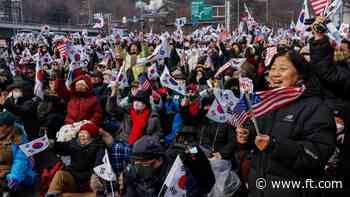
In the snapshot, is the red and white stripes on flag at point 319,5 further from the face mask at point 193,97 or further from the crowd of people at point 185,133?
the face mask at point 193,97

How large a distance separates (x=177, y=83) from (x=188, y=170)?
3.37 m

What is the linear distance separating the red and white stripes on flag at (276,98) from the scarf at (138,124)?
11.3 ft

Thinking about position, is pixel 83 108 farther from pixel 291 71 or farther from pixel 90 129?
pixel 291 71

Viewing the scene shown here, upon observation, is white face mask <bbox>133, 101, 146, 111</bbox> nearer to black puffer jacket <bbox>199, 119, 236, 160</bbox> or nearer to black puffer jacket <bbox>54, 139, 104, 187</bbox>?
black puffer jacket <bbox>199, 119, 236, 160</bbox>

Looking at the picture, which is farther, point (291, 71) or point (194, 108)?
point (194, 108)

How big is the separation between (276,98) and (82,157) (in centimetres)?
278

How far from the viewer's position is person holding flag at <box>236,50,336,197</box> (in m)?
2.85

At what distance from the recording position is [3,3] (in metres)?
57.0

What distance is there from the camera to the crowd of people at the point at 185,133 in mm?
2938

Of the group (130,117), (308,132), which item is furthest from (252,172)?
(130,117)

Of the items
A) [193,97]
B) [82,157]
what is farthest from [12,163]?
[193,97]

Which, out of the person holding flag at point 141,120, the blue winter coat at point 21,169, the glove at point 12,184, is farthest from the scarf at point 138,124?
the glove at point 12,184

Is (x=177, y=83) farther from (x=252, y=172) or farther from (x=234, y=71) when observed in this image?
(x=252, y=172)

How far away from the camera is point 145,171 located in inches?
178
